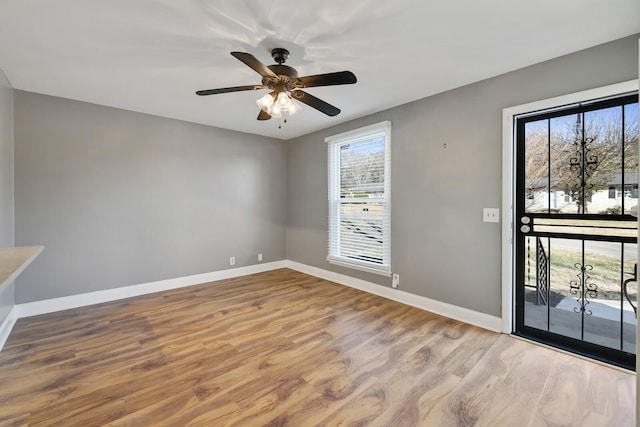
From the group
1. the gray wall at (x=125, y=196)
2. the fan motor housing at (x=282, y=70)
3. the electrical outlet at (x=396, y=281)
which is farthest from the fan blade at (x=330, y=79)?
the gray wall at (x=125, y=196)

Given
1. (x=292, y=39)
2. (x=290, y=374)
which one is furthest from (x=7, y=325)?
(x=292, y=39)

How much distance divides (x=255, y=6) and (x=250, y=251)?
3805 millimetres

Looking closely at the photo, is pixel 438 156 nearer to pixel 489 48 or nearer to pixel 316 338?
pixel 489 48

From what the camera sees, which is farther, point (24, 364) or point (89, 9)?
point (24, 364)

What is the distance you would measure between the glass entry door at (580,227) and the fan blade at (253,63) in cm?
240

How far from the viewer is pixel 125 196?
365cm

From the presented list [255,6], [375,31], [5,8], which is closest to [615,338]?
[375,31]

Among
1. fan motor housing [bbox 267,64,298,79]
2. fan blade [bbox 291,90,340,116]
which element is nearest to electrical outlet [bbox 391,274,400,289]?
fan blade [bbox 291,90,340,116]

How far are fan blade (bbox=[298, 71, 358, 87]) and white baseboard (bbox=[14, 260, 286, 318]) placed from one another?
11.3 feet

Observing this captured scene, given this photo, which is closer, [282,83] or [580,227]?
[282,83]

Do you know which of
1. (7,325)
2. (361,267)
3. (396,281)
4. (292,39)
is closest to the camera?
(292,39)

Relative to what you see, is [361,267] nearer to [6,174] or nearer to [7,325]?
[7,325]

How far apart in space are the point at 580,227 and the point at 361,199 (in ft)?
7.86

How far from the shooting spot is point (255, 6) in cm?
174
